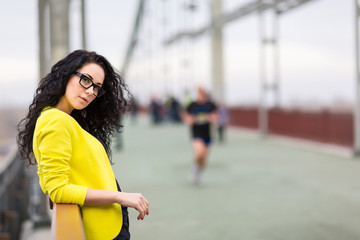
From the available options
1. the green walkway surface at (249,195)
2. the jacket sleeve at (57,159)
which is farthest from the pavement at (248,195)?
the jacket sleeve at (57,159)

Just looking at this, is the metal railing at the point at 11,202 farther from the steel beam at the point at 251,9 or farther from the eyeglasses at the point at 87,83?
the steel beam at the point at 251,9

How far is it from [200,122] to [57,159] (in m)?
5.78

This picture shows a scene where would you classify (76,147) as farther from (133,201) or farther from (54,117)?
(133,201)

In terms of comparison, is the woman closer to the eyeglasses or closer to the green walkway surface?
the eyeglasses

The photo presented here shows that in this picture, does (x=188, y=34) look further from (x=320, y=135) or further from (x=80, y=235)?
(x=80, y=235)

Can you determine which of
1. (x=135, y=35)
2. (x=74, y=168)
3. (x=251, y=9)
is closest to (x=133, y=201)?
(x=74, y=168)

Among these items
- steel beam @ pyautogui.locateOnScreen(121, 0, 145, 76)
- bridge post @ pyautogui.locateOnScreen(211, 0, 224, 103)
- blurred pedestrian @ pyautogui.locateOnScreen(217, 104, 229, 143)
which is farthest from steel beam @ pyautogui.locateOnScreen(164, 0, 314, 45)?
steel beam @ pyautogui.locateOnScreen(121, 0, 145, 76)

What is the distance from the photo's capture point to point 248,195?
6.08 meters

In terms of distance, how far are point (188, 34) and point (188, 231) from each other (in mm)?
20176

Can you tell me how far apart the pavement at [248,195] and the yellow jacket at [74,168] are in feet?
2.13

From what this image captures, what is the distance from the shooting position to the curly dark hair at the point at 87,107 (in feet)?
4.79

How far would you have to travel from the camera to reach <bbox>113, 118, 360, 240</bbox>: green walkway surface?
4.29 metres

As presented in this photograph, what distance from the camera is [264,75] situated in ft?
50.9

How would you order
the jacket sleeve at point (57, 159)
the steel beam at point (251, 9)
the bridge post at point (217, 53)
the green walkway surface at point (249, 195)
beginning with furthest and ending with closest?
the bridge post at point (217, 53) → the steel beam at point (251, 9) → the green walkway surface at point (249, 195) → the jacket sleeve at point (57, 159)
